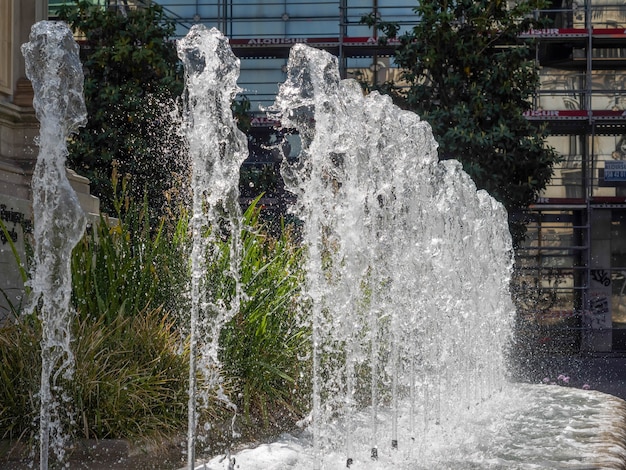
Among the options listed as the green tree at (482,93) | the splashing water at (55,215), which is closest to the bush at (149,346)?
the splashing water at (55,215)

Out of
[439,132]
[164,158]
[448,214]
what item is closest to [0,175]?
[448,214]

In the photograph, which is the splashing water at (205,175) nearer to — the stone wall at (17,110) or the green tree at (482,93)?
the stone wall at (17,110)

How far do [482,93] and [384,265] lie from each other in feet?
34.8

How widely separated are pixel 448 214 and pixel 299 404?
4479 millimetres

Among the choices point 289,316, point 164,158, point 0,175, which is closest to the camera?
point 289,316

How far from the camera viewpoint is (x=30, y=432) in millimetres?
5930

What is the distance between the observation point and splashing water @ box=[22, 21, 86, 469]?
574 centimetres

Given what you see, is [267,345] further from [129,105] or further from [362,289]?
[129,105]

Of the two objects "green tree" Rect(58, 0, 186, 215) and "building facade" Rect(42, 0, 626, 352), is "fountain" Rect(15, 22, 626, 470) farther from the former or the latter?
"building facade" Rect(42, 0, 626, 352)

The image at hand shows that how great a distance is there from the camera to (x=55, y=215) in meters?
5.98

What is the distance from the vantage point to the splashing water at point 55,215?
574 centimetres

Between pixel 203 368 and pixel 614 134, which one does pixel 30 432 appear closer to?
pixel 203 368

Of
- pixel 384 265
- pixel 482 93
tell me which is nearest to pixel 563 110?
pixel 482 93

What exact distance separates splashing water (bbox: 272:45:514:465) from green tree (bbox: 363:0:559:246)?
7158mm
